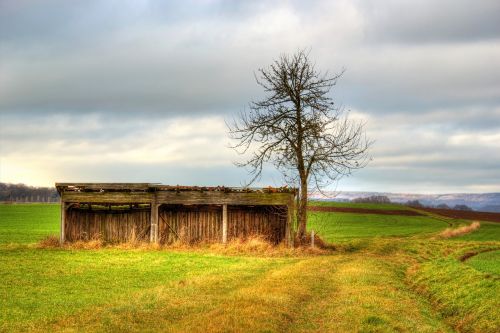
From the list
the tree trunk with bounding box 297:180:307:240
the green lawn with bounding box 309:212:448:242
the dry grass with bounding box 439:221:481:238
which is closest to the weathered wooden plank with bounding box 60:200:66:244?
the tree trunk with bounding box 297:180:307:240

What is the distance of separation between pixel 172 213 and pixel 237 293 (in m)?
19.5

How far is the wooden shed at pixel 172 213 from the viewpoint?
3462 centimetres

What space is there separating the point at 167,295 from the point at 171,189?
18.5 m

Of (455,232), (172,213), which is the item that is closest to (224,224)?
(172,213)

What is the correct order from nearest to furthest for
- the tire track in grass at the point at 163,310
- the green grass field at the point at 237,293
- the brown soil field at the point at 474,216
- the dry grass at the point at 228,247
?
the tire track in grass at the point at 163,310 → the green grass field at the point at 237,293 → the dry grass at the point at 228,247 → the brown soil field at the point at 474,216

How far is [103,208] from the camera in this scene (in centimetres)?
3625

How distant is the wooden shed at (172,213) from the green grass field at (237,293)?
4.78 m

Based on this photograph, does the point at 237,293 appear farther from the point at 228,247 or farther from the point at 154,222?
the point at 154,222

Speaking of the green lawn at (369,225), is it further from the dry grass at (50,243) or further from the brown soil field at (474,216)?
the dry grass at (50,243)

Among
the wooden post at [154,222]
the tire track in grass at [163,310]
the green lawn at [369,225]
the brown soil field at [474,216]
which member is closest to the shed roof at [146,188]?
the wooden post at [154,222]

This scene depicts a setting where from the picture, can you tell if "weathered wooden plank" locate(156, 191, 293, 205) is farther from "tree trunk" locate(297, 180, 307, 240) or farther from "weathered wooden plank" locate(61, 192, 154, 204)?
"tree trunk" locate(297, 180, 307, 240)

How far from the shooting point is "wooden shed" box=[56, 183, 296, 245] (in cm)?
3462

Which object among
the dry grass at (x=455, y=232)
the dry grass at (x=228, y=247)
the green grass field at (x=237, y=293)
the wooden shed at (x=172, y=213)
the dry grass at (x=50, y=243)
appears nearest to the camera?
the green grass field at (x=237, y=293)

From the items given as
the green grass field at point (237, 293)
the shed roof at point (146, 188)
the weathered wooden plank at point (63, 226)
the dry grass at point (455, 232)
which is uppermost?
the shed roof at point (146, 188)
